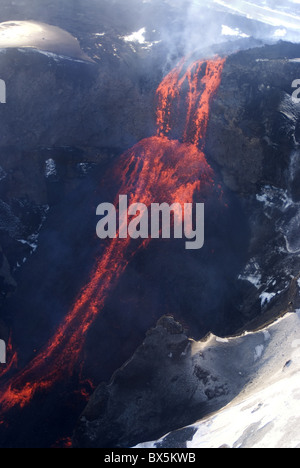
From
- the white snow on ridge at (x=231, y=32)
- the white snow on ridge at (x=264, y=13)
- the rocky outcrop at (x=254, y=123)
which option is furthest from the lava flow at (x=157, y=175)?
the white snow on ridge at (x=264, y=13)

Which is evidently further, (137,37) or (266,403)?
(137,37)

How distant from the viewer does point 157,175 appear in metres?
25.8

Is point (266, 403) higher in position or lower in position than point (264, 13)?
lower

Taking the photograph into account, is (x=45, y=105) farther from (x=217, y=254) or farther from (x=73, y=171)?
(x=217, y=254)

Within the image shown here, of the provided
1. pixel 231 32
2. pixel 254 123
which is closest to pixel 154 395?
pixel 254 123

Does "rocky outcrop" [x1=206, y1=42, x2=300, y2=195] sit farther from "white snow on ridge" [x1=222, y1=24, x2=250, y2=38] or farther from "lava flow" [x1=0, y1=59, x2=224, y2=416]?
"white snow on ridge" [x1=222, y1=24, x2=250, y2=38]

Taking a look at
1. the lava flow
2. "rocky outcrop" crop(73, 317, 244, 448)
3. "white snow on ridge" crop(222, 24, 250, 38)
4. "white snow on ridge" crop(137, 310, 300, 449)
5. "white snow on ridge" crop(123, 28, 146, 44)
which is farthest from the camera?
"white snow on ridge" crop(222, 24, 250, 38)

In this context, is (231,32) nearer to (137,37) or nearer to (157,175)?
(137,37)

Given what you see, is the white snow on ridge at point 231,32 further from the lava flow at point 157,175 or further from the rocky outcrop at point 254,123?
the rocky outcrop at point 254,123

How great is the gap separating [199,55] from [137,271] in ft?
60.2

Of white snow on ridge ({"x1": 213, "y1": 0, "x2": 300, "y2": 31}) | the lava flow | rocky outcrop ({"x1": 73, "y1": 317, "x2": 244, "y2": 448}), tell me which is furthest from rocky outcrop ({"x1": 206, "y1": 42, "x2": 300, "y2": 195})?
white snow on ridge ({"x1": 213, "y1": 0, "x2": 300, "y2": 31})

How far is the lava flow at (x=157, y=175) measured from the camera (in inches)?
867

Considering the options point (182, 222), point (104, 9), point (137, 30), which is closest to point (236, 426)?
point (182, 222)

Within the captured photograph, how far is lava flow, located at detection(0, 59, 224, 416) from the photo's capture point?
22.0m
